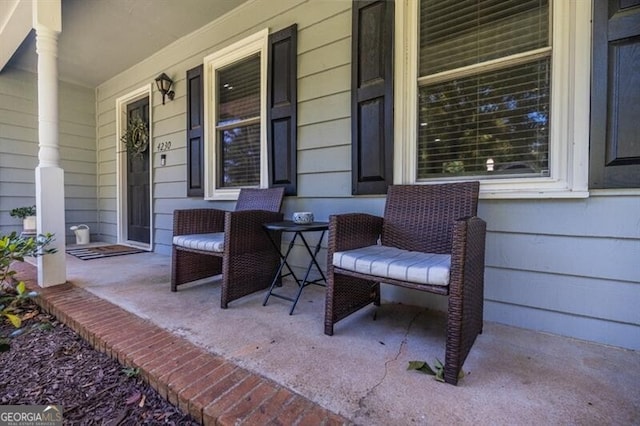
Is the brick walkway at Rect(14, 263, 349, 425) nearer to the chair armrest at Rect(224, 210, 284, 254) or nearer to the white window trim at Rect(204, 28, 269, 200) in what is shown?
the chair armrest at Rect(224, 210, 284, 254)

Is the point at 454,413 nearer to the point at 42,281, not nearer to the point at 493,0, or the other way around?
the point at 493,0

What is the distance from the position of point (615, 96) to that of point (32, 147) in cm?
637

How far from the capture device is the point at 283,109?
9.07 feet

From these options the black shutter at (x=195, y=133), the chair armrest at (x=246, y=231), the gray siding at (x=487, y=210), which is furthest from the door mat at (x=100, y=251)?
the chair armrest at (x=246, y=231)

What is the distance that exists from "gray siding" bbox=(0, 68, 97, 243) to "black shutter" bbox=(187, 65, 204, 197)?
268 cm

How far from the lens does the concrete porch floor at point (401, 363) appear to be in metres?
1.08

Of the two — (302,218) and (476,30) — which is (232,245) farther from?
(476,30)

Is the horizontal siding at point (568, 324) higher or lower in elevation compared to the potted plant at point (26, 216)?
lower

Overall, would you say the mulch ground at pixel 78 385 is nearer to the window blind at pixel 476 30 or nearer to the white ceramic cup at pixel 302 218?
the white ceramic cup at pixel 302 218

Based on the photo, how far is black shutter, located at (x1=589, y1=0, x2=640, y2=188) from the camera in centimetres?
149

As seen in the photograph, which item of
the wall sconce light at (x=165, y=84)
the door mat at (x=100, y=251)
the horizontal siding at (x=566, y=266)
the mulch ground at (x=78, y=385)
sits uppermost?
the wall sconce light at (x=165, y=84)

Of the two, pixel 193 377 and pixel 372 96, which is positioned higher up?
pixel 372 96

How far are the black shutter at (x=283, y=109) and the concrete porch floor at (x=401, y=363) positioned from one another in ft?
3.74

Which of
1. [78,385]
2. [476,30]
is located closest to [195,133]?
[78,385]
